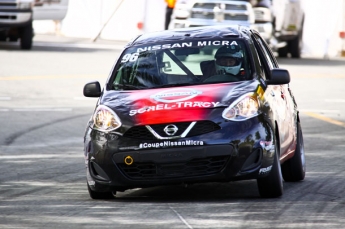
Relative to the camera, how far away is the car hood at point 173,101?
9.01m

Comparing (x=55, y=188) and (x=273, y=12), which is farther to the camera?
(x=273, y=12)

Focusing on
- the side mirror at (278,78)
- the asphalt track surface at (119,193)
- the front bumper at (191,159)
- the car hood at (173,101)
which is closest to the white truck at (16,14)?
the asphalt track surface at (119,193)

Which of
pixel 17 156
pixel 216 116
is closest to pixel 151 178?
pixel 216 116

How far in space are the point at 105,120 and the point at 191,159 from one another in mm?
865

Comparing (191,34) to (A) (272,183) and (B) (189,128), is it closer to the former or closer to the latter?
(B) (189,128)

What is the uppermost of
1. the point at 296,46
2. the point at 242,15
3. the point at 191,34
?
the point at 191,34

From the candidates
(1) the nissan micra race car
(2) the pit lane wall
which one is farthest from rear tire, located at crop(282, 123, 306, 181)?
(2) the pit lane wall

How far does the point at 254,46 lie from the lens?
10477mm

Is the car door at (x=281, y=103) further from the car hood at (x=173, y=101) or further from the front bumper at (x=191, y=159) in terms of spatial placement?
the front bumper at (x=191, y=159)

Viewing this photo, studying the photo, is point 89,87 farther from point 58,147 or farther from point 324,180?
point 58,147

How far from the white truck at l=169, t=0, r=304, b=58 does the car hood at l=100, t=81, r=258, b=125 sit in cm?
1725

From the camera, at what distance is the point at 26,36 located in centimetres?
2984

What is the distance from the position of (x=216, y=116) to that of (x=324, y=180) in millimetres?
2104

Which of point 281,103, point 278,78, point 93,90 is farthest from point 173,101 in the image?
point 281,103
